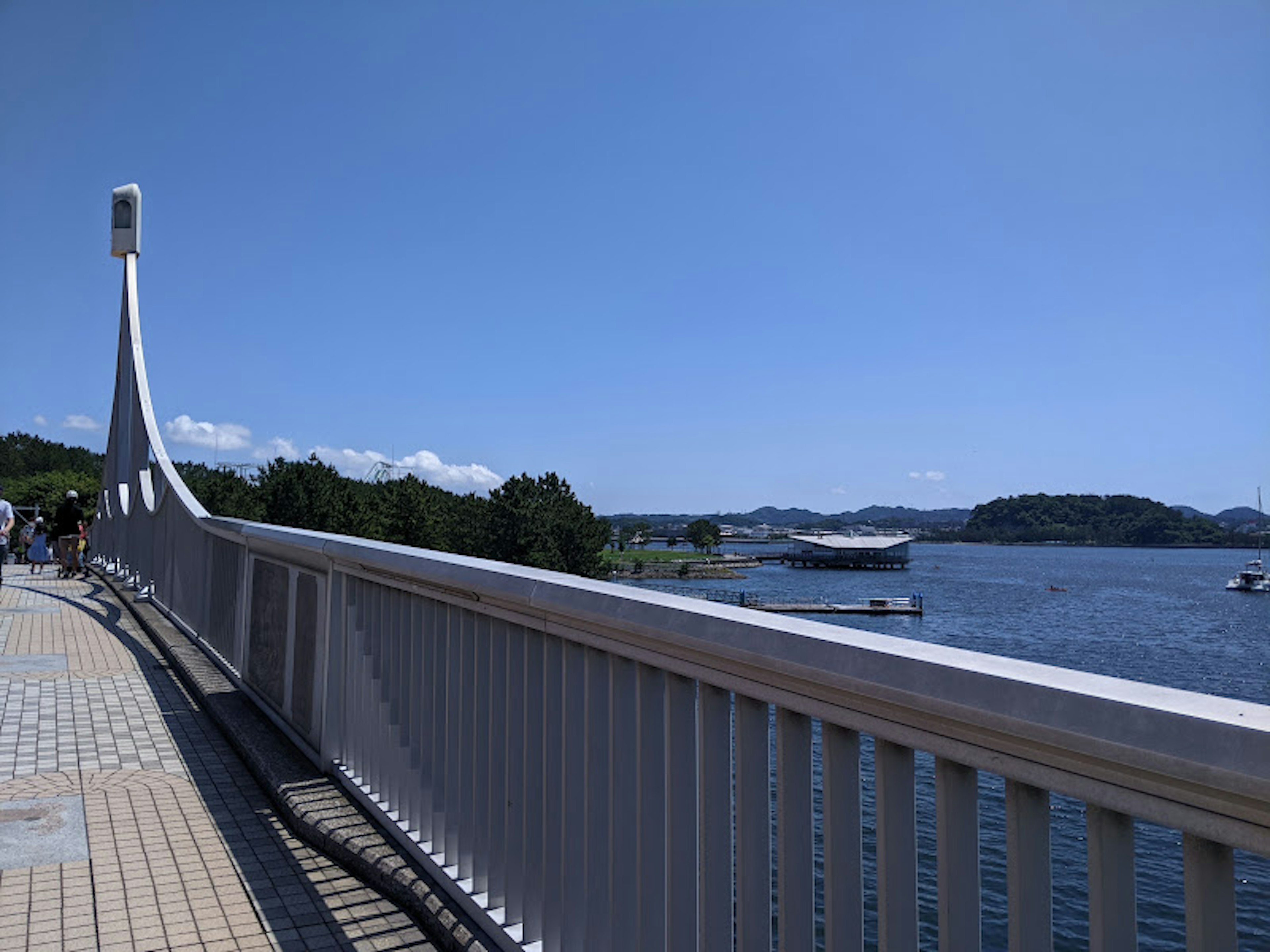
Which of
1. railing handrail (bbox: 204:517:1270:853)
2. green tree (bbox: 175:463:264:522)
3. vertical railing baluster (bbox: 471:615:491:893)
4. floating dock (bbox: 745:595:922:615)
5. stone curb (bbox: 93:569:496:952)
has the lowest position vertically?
floating dock (bbox: 745:595:922:615)

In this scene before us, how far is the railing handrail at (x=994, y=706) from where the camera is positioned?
0.96 m

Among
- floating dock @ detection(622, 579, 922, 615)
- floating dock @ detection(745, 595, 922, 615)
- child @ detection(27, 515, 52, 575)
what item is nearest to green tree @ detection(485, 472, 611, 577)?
floating dock @ detection(622, 579, 922, 615)

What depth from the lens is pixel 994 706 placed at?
117 cm

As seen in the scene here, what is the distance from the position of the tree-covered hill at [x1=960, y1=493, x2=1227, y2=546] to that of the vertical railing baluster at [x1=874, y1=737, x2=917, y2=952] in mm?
177780

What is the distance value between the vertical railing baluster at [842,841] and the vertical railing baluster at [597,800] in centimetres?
75

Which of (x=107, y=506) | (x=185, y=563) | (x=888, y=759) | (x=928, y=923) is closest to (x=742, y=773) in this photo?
(x=888, y=759)

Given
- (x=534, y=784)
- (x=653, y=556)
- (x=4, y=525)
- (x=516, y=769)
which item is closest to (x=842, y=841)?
(x=534, y=784)

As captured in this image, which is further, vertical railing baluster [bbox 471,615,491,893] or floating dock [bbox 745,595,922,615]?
floating dock [bbox 745,595,922,615]

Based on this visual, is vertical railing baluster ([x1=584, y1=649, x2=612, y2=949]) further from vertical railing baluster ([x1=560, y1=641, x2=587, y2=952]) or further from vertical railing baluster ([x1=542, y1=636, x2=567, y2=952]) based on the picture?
vertical railing baluster ([x1=542, y1=636, x2=567, y2=952])

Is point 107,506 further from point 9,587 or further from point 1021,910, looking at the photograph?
point 1021,910

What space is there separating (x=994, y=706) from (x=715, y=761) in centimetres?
80

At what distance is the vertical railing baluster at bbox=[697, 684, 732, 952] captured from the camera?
186 centimetres

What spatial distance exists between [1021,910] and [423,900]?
2.13 m

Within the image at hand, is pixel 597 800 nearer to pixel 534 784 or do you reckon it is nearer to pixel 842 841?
pixel 534 784
